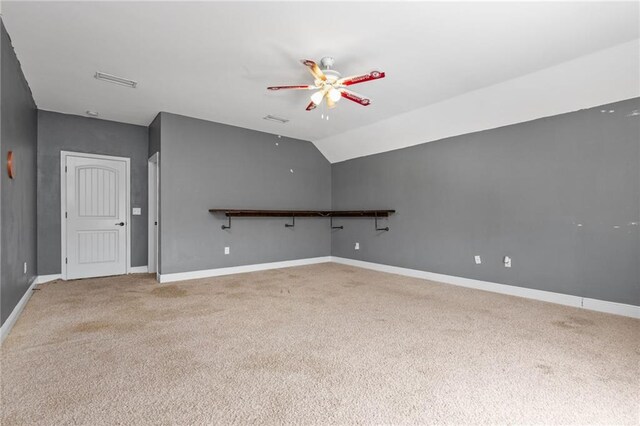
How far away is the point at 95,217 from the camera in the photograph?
5.29m

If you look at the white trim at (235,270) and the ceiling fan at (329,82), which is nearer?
the ceiling fan at (329,82)

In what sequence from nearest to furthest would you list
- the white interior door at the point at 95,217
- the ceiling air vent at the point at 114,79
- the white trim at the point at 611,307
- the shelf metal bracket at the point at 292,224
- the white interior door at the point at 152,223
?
the white trim at the point at 611,307
the ceiling air vent at the point at 114,79
the white interior door at the point at 95,217
the white interior door at the point at 152,223
the shelf metal bracket at the point at 292,224

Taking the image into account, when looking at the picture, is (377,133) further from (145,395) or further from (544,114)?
(145,395)

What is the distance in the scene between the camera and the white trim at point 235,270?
4965 millimetres

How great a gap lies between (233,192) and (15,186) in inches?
115

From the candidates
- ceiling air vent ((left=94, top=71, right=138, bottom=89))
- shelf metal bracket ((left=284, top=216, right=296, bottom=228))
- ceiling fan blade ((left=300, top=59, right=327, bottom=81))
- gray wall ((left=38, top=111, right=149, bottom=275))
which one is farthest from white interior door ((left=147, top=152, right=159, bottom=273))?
ceiling fan blade ((left=300, top=59, right=327, bottom=81))

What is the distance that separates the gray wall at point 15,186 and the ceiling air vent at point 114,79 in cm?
70

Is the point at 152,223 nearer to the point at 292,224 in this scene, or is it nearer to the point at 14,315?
the point at 292,224


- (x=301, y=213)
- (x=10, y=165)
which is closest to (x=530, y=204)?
(x=301, y=213)

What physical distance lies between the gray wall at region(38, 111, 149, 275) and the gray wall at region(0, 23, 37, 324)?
49 centimetres

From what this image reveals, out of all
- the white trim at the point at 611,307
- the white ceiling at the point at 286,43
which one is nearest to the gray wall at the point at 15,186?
the white ceiling at the point at 286,43

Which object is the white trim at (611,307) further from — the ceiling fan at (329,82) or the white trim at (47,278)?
the white trim at (47,278)

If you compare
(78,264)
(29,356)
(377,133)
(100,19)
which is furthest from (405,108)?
(78,264)

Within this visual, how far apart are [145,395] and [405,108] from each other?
452 centimetres
